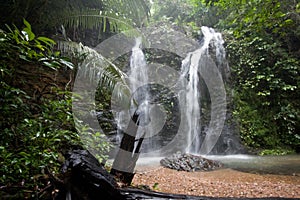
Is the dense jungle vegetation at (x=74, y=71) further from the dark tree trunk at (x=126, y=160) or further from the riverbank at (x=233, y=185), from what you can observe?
the riverbank at (x=233, y=185)

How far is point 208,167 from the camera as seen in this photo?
198 inches

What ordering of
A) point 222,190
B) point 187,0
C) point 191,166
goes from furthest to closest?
point 187,0 < point 191,166 < point 222,190

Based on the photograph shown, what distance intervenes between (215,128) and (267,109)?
270cm

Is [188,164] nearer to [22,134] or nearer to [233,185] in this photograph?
[233,185]

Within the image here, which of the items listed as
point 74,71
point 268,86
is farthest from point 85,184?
point 268,86

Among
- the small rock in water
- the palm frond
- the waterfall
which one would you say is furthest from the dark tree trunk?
the waterfall

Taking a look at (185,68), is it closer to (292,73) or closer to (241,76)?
(241,76)

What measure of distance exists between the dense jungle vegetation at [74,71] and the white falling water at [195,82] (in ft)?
2.05

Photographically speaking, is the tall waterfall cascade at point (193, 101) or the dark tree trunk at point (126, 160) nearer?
the dark tree trunk at point (126, 160)

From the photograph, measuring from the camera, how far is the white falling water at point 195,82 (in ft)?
27.9

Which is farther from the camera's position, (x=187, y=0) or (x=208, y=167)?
(x=187, y=0)

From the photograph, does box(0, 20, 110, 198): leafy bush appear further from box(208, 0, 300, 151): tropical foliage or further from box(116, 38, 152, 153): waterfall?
box(208, 0, 300, 151): tropical foliage

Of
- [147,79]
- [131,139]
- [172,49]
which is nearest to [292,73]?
[172,49]

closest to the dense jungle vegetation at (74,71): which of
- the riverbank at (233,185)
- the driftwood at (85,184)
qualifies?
the driftwood at (85,184)
